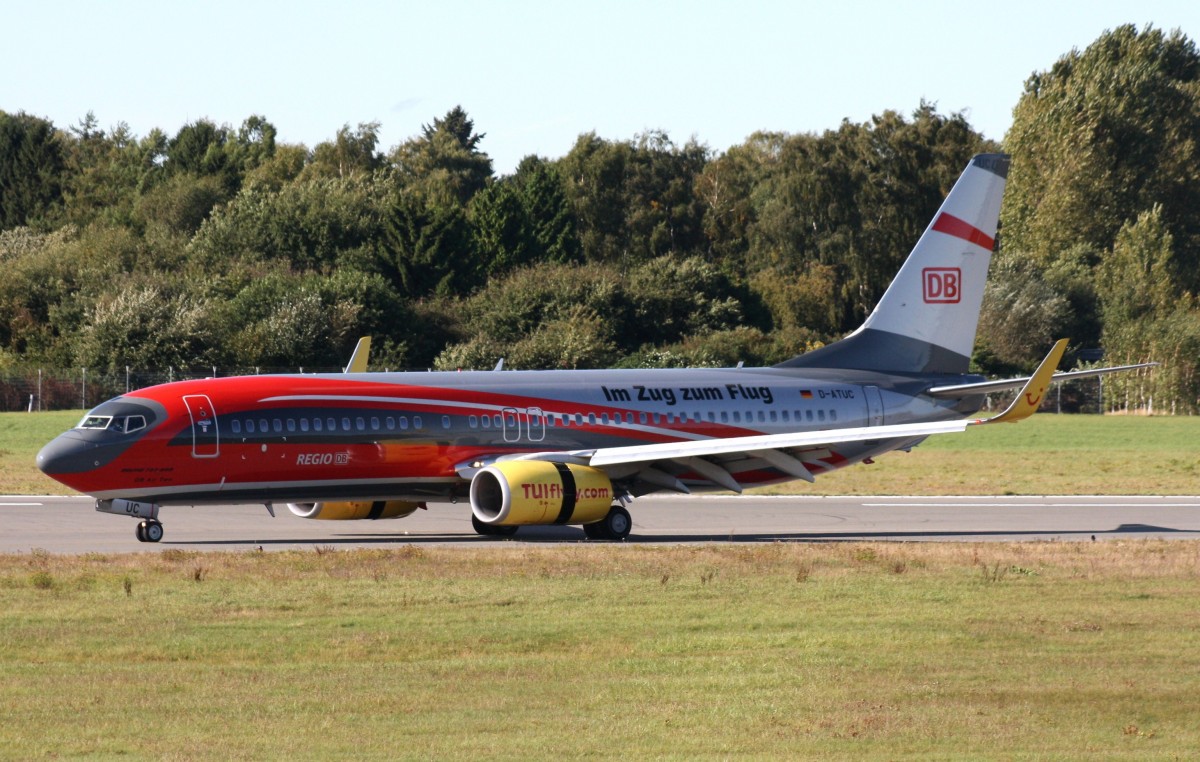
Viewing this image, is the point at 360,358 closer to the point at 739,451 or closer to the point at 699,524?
the point at 699,524

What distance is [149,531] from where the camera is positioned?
31.2 m

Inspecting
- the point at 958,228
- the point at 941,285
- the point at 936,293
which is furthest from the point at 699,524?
the point at 958,228

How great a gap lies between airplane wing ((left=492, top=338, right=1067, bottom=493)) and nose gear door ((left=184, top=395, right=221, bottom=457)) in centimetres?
577

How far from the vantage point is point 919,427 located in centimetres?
3338

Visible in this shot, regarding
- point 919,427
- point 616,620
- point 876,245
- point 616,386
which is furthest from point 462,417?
point 876,245

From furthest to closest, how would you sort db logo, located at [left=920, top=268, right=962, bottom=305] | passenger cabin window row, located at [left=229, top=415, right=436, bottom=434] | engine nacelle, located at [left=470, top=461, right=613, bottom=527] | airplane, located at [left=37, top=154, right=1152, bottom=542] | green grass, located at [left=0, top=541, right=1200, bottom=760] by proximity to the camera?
db logo, located at [left=920, top=268, right=962, bottom=305] < passenger cabin window row, located at [left=229, top=415, right=436, bottom=434] < engine nacelle, located at [left=470, top=461, right=613, bottom=527] < airplane, located at [left=37, top=154, right=1152, bottom=542] < green grass, located at [left=0, top=541, right=1200, bottom=760]

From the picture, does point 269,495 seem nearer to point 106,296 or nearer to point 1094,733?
point 1094,733

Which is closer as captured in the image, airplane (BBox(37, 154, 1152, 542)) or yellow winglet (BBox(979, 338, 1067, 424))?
airplane (BBox(37, 154, 1152, 542))

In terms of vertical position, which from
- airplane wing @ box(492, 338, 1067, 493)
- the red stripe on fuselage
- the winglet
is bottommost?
airplane wing @ box(492, 338, 1067, 493)

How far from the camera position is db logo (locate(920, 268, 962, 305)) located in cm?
3841

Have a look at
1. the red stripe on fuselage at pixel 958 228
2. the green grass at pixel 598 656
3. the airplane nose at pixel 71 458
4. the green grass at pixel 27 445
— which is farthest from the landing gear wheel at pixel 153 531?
the red stripe on fuselage at pixel 958 228

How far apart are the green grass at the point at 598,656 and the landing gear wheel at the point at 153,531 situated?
14.4 feet

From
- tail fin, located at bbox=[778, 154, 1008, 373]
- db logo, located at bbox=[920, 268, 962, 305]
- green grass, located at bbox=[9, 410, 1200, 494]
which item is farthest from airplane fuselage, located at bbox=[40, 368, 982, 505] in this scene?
green grass, located at bbox=[9, 410, 1200, 494]

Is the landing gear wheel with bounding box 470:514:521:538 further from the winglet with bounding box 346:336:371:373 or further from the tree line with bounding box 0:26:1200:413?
the tree line with bounding box 0:26:1200:413
